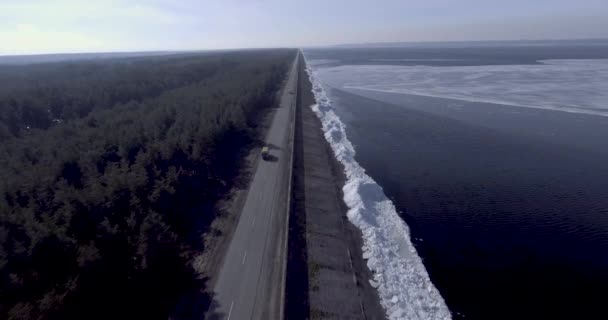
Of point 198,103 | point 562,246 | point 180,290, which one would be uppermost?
point 198,103

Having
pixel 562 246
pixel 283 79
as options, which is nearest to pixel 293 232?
pixel 562 246

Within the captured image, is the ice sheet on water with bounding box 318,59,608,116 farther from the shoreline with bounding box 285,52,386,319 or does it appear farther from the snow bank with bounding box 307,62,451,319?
the shoreline with bounding box 285,52,386,319

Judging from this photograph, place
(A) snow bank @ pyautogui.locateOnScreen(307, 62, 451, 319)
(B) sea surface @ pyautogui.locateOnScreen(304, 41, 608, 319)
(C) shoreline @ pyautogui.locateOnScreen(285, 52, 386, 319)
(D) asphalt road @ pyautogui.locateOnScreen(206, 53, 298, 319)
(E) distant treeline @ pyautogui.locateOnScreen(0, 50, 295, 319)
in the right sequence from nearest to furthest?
1. (E) distant treeline @ pyautogui.locateOnScreen(0, 50, 295, 319)
2. (D) asphalt road @ pyautogui.locateOnScreen(206, 53, 298, 319)
3. (C) shoreline @ pyautogui.locateOnScreen(285, 52, 386, 319)
4. (A) snow bank @ pyautogui.locateOnScreen(307, 62, 451, 319)
5. (B) sea surface @ pyautogui.locateOnScreen(304, 41, 608, 319)

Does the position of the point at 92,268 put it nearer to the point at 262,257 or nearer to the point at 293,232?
the point at 262,257

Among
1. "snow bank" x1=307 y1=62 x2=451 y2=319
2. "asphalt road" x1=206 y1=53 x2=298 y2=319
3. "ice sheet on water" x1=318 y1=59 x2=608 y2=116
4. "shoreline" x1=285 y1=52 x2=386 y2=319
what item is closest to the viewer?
"asphalt road" x1=206 y1=53 x2=298 y2=319

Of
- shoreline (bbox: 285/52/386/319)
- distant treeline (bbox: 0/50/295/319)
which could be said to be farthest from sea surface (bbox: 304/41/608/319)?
distant treeline (bbox: 0/50/295/319)

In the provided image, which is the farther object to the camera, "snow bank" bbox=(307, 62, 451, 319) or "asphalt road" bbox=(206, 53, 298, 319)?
"snow bank" bbox=(307, 62, 451, 319)

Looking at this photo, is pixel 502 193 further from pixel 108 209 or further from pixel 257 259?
pixel 108 209

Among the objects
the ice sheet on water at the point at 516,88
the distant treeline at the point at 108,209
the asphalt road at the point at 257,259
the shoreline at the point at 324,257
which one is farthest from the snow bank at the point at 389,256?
the ice sheet on water at the point at 516,88

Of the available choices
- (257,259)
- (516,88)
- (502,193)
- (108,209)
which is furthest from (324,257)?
(516,88)
